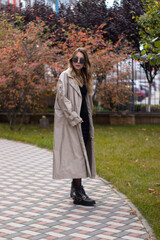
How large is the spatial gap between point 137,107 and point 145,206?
979cm

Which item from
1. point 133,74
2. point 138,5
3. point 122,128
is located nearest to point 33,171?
point 122,128

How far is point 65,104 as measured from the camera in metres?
5.82

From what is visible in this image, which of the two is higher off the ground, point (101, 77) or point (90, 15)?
point (90, 15)

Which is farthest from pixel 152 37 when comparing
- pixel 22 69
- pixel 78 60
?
pixel 22 69

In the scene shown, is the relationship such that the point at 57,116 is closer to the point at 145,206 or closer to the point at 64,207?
the point at 64,207

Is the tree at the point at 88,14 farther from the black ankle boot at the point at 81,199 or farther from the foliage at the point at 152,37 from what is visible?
the black ankle boot at the point at 81,199

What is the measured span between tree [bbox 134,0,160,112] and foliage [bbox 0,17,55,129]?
3427 mm

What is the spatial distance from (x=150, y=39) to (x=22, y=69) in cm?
705

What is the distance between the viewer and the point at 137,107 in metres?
15.4

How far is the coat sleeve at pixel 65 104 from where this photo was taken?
5.78 meters

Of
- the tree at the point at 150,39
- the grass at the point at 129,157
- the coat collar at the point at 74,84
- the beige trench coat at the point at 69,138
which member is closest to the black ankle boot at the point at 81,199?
the beige trench coat at the point at 69,138

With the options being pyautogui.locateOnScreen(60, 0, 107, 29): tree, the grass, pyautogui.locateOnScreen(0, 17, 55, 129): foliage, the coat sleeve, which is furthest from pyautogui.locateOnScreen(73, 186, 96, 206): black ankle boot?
pyautogui.locateOnScreen(60, 0, 107, 29): tree

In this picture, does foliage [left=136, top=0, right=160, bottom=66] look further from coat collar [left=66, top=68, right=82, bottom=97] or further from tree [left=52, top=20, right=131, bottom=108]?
tree [left=52, top=20, right=131, bottom=108]

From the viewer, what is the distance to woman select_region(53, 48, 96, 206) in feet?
19.2
